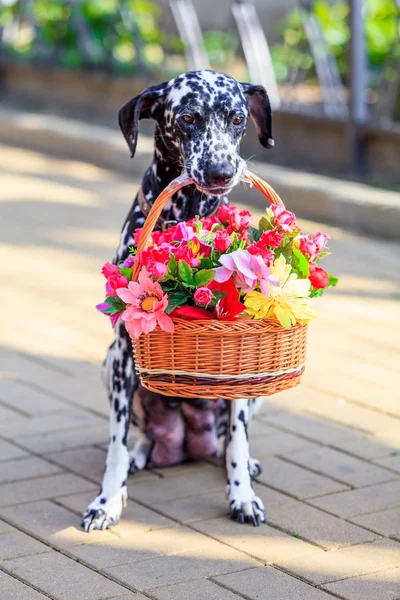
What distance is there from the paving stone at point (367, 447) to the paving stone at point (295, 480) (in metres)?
0.27

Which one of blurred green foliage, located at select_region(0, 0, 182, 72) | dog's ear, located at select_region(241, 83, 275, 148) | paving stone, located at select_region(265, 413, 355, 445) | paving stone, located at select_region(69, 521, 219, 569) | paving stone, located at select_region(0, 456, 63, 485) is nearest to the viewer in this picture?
paving stone, located at select_region(69, 521, 219, 569)

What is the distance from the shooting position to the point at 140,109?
357cm

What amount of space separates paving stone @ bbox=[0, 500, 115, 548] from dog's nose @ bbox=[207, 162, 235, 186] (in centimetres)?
121

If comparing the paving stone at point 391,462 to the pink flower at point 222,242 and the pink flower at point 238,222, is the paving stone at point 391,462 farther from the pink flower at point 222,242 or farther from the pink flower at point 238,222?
the pink flower at point 222,242

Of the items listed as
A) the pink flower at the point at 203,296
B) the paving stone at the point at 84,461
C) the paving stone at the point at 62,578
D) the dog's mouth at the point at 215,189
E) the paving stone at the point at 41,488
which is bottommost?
the paving stone at the point at 62,578

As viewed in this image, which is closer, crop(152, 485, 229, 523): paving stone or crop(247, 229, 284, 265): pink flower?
crop(247, 229, 284, 265): pink flower

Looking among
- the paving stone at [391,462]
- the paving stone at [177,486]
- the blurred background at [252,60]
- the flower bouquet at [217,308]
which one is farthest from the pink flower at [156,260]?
the blurred background at [252,60]

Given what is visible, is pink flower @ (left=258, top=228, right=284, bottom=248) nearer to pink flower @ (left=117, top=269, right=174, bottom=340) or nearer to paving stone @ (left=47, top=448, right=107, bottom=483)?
pink flower @ (left=117, top=269, right=174, bottom=340)

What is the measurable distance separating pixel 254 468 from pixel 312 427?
562 mm

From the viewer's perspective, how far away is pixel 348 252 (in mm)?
7207

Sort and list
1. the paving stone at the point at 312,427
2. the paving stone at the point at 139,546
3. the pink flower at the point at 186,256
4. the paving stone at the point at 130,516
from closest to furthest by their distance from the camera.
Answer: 1. the pink flower at the point at 186,256
2. the paving stone at the point at 139,546
3. the paving stone at the point at 130,516
4. the paving stone at the point at 312,427

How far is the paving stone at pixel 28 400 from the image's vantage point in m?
4.50

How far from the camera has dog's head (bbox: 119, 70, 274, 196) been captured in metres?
3.27

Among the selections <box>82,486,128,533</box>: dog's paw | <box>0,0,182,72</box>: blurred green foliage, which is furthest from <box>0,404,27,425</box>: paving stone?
<box>0,0,182,72</box>: blurred green foliage
